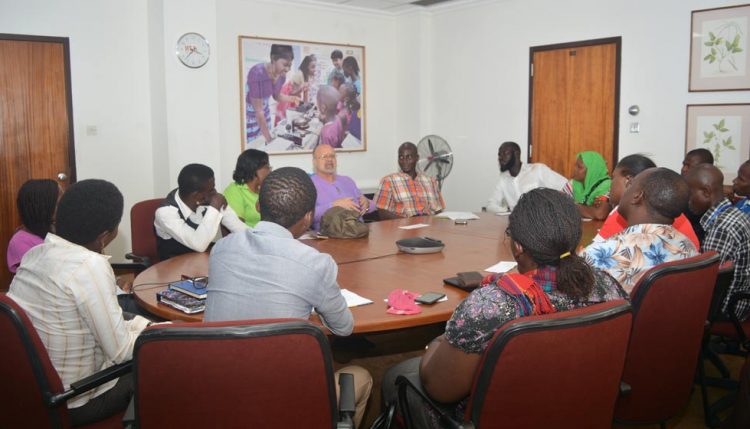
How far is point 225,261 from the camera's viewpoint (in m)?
1.83

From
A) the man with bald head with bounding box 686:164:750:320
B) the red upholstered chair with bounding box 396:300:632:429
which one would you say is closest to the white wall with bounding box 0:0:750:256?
the man with bald head with bounding box 686:164:750:320

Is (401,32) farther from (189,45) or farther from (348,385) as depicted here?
(348,385)

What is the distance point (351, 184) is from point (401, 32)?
3.40m

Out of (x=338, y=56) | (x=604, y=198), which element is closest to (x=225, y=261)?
(x=604, y=198)

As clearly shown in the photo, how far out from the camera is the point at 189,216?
3447 millimetres

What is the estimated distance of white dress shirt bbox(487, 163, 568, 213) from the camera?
5.39 meters

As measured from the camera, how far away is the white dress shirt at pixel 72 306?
187cm

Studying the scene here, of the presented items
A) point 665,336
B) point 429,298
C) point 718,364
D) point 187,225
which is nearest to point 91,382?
point 429,298

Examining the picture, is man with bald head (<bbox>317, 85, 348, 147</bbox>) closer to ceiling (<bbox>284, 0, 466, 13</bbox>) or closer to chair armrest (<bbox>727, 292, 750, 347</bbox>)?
ceiling (<bbox>284, 0, 466, 13</bbox>)

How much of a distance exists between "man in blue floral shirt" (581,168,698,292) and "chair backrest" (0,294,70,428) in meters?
1.81

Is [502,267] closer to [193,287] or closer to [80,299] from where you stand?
[193,287]

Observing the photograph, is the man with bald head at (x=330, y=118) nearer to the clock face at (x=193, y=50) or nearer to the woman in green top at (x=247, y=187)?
the clock face at (x=193, y=50)

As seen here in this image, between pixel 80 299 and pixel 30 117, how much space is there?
172 inches

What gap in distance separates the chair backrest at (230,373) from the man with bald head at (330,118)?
5.76 metres
